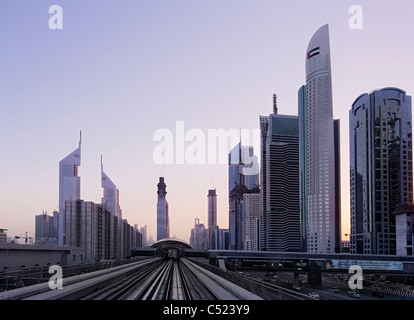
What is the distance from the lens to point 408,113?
Answer: 101m

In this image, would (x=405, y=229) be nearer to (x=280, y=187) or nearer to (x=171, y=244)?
(x=171, y=244)

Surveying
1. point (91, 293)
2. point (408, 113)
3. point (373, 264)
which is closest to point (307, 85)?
point (408, 113)

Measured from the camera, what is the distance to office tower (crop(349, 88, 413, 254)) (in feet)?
318

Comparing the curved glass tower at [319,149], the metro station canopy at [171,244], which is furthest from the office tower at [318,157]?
the metro station canopy at [171,244]

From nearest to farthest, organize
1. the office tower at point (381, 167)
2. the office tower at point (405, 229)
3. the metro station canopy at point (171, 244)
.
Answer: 1. the office tower at point (405, 229)
2. the office tower at point (381, 167)
3. the metro station canopy at point (171, 244)

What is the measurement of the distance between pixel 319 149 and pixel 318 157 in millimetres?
2830

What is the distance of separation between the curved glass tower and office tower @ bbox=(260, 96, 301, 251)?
94.8 ft

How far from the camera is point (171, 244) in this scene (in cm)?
10212

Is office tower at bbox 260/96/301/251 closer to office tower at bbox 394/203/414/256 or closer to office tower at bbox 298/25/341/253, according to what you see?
office tower at bbox 298/25/341/253

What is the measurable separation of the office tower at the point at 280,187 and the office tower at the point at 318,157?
2386 cm

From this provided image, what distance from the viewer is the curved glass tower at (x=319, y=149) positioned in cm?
12169

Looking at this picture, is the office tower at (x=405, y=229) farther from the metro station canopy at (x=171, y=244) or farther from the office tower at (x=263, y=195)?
the office tower at (x=263, y=195)
